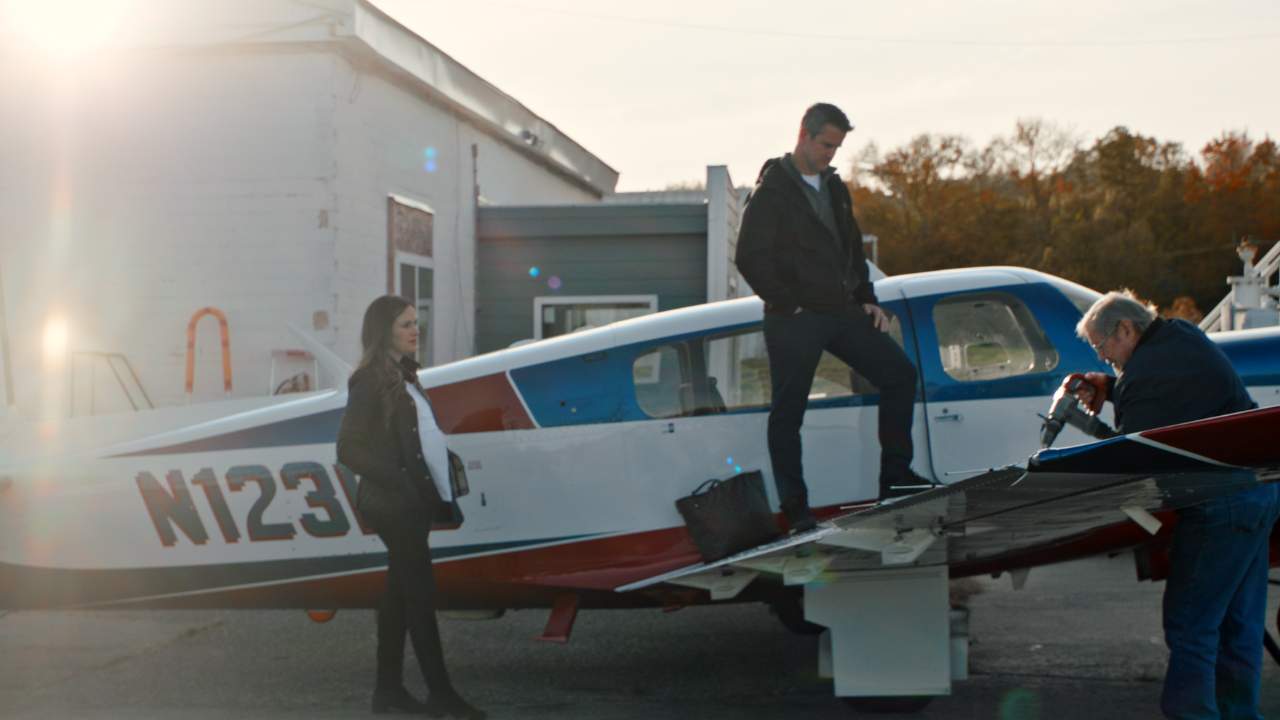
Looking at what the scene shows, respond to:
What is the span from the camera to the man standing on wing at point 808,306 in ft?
15.5

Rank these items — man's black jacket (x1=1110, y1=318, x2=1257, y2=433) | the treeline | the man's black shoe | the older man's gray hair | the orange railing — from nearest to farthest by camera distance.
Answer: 1. man's black jacket (x1=1110, y1=318, x2=1257, y2=433)
2. the older man's gray hair
3. the man's black shoe
4. the orange railing
5. the treeline

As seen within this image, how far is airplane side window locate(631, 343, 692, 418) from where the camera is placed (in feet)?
16.3

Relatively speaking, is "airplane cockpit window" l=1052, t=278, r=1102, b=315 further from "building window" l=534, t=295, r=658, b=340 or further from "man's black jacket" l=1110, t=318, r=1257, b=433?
"building window" l=534, t=295, r=658, b=340

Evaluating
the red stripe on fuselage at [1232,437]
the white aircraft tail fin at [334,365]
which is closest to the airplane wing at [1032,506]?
the red stripe on fuselage at [1232,437]

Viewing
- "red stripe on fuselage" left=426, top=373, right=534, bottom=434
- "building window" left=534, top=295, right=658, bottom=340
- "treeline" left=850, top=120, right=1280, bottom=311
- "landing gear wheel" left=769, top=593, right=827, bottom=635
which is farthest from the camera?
"treeline" left=850, top=120, right=1280, bottom=311

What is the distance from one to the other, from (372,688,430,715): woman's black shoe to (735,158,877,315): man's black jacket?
2.24m

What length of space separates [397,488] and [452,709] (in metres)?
0.96

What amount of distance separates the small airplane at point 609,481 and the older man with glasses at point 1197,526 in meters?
0.66

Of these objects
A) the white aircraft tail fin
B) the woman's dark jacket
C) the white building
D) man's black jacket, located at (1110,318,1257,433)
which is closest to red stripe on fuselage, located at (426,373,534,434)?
the woman's dark jacket

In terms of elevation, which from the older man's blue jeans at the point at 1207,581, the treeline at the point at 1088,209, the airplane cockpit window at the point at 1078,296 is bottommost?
the older man's blue jeans at the point at 1207,581

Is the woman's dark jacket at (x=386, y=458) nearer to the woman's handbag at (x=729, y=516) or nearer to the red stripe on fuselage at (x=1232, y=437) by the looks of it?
the woman's handbag at (x=729, y=516)

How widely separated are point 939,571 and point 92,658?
14.9ft

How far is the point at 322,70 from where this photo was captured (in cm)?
978

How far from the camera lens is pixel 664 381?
503cm
